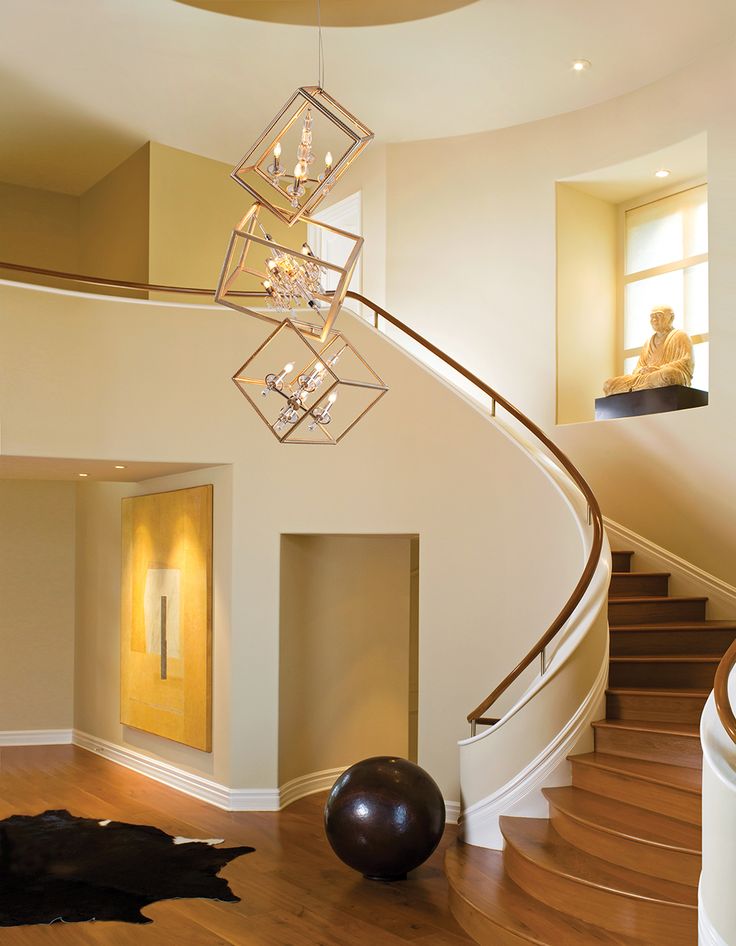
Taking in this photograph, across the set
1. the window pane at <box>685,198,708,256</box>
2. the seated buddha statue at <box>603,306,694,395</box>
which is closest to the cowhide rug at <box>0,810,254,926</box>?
the seated buddha statue at <box>603,306,694,395</box>

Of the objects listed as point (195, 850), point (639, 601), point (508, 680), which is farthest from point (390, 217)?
point (195, 850)

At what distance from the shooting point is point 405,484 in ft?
25.8

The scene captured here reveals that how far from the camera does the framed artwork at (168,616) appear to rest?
27.7ft

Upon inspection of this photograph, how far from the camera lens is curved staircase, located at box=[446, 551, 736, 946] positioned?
4695 mm

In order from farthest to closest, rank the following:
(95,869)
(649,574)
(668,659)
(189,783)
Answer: (189,783), (649,574), (668,659), (95,869)

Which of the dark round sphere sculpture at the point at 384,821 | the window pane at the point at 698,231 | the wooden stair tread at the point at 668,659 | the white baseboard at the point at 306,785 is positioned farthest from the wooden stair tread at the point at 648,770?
the window pane at the point at 698,231

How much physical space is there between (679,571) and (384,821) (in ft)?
11.8

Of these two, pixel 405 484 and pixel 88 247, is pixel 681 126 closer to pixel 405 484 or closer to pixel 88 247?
pixel 405 484

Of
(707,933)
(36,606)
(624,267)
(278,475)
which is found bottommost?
(707,933)

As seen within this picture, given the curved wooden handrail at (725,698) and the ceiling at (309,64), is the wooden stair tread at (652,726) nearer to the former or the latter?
the curved wooden handrail at (725,698)

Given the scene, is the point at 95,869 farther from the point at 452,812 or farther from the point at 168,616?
the point at 168,616

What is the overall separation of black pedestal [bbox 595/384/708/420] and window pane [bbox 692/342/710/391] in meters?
0.38

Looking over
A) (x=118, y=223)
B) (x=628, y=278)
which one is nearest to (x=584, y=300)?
(x=628, y=278)

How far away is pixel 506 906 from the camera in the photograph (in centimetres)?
520
